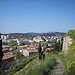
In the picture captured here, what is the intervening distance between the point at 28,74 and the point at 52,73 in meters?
0.94

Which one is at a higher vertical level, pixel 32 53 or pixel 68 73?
pixel 68 73

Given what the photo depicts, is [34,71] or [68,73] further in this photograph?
[34,71]

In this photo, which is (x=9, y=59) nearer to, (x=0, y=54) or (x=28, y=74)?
(x=0, y=54)

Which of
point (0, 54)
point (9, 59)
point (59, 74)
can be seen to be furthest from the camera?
point (9, 59)

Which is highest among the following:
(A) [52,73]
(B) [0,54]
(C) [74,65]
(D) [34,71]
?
(C) [74,65]

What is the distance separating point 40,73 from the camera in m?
3.09

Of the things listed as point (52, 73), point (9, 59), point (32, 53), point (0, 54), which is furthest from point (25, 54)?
point (52, 73)

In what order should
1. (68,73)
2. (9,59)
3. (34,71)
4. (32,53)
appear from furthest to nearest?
(32,53) < (9,59) < (34,71) < (68,73)

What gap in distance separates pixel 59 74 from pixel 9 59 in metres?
22.3

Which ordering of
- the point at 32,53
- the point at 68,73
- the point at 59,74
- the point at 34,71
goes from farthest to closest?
the point at 32,53 → the point at 59,74 → the point at 34,71 → the point at 68,73

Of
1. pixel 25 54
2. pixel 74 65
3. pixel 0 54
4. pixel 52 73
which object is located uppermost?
pixel 74 65

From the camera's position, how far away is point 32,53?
31.0 meters

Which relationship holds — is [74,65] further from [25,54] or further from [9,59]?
[25,54]

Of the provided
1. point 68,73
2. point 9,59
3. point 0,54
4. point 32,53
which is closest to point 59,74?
point 68,73
